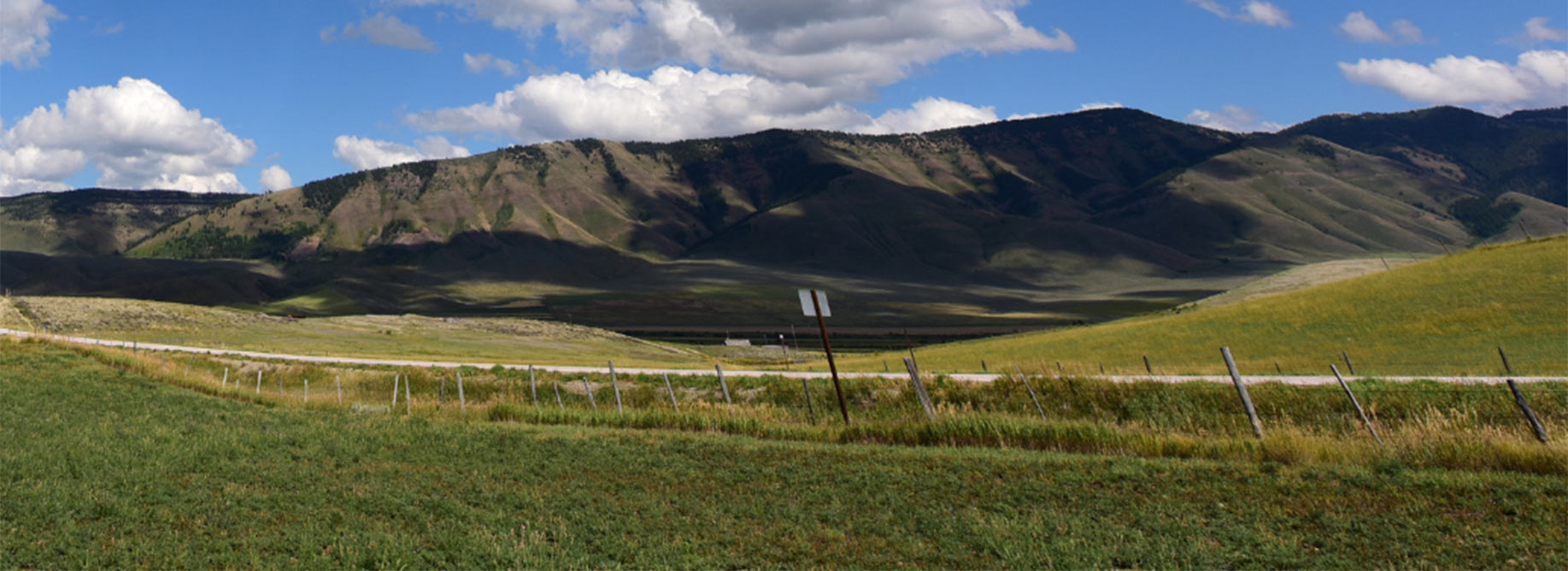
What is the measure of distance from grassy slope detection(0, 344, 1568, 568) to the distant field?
42.2 m

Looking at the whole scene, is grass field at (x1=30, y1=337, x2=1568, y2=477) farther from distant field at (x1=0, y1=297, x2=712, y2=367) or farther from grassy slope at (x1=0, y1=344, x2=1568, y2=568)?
distant field at (x1=0, y1=297, x2=712, y2=367)

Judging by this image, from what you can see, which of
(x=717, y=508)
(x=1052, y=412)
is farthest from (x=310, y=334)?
(x=717, y=508)

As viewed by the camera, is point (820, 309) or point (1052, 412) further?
point (1052, 412)

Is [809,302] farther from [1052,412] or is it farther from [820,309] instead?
[1052,412]

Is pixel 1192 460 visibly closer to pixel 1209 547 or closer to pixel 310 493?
pixel 1209 547

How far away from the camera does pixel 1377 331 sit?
50.8m

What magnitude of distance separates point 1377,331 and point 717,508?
47501 millimetres

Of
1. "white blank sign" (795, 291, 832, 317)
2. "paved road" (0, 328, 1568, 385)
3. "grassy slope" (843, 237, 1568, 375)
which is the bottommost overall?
"grassy slope" (843, 237, 1568, 375)

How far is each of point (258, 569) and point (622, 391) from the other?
27.9m

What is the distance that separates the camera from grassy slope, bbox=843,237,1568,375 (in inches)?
1708

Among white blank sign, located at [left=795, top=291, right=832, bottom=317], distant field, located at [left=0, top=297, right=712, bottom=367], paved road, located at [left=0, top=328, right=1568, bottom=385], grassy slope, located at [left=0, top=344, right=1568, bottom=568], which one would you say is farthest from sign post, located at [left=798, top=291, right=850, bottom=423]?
distant field, located at [left=0, top=297, right=712, bottom=367]

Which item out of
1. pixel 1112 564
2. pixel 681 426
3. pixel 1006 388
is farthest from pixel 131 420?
pixel 1006 388

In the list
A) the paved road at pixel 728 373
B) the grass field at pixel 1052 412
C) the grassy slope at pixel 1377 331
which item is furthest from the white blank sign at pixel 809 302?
the grassy slope at pixel 1377 331

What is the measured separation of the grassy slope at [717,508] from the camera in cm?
1349
